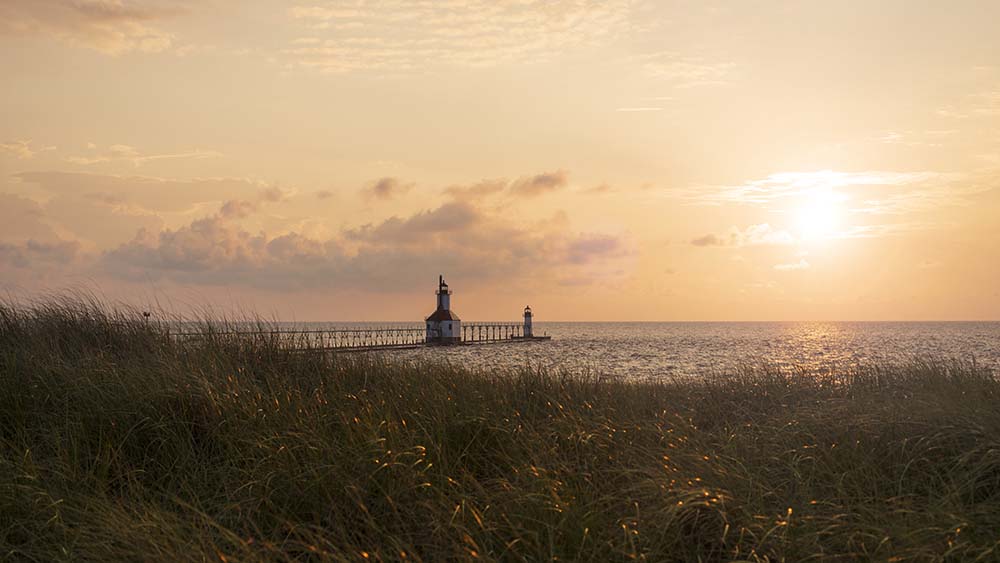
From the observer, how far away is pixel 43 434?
22.7 feet

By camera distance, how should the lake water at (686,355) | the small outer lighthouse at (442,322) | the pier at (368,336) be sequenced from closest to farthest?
the pier at (368,336), the lake water at (686,355), the small outer lighthouse at (442,322)

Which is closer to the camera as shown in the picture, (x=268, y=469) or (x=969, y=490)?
(x=969, y=490)

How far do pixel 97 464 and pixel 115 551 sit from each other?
6.85 feet

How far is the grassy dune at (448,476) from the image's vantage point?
14.6ft

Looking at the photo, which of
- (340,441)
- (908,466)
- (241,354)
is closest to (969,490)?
(908,466)

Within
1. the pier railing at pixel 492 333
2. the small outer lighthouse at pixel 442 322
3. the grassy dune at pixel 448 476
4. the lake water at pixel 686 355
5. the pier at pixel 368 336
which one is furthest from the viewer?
the pier railing at pixel 492 333

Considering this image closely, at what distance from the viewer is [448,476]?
231 inches

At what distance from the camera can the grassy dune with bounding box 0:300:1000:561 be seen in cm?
446

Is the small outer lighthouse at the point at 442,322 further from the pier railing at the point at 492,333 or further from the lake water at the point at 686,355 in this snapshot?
the pier railing at the point at 492,333

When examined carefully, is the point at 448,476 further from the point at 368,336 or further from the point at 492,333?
the point at 492,333

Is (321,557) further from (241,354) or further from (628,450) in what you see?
(241,354)

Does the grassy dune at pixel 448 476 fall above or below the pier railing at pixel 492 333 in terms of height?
above

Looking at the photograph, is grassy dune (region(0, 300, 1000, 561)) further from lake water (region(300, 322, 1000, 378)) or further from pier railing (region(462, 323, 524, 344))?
pier railing (region(462, 323, 524, 344))

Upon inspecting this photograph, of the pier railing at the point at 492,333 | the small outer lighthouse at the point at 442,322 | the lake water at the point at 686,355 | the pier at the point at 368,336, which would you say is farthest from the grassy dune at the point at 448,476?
the pier railing at the point at 492,333
